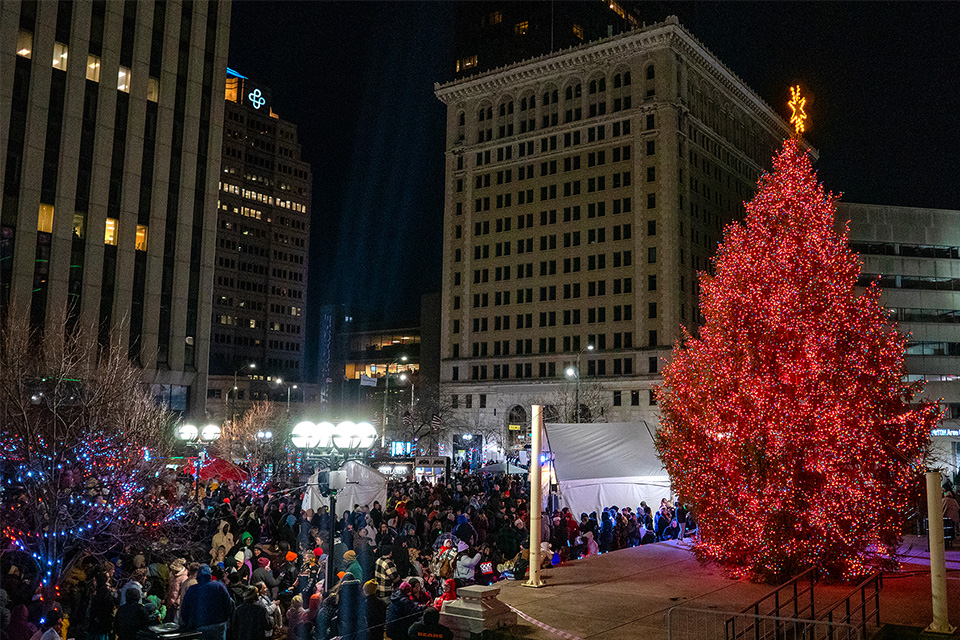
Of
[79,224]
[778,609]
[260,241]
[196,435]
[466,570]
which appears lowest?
[466,570]

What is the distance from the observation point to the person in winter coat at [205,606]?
11.4m

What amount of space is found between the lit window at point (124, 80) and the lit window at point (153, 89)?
52.7 inches

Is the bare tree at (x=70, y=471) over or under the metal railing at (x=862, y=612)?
over

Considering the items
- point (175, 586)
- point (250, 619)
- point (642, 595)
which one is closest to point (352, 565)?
Result: point (250, 619)

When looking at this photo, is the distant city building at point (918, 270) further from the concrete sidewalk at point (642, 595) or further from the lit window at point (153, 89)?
the concrete sidewalk at point (642, 595)

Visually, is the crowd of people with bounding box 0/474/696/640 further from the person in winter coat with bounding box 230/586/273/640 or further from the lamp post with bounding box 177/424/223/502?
the lamp post with bounding box 177/424/223/502

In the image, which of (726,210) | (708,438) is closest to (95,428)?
(708,438)

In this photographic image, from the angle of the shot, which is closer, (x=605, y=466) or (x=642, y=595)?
(x=642, y=595)

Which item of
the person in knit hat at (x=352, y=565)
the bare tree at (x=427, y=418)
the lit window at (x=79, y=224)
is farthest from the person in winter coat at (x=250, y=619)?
the bare tree at (x=427, y=418)

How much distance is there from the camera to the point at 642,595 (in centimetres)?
1489

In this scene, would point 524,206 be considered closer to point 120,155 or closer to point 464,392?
point 464,392

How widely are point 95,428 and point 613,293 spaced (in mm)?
77032

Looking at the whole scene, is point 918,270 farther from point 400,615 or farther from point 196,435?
point 400,615

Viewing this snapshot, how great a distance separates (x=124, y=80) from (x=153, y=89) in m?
1.95
